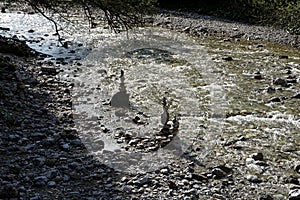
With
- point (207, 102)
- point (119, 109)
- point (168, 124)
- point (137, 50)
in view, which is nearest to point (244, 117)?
point (207, 102)

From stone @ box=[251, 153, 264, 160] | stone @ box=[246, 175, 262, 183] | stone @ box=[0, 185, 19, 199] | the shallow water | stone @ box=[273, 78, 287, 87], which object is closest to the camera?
stone @ box=[0, 185, 19, 199]

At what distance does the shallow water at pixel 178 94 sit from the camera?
23.1 feet

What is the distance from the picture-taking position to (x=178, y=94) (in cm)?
995

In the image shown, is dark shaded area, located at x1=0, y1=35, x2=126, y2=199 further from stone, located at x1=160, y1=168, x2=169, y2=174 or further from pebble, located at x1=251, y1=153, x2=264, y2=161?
pebble, located at x1=251, y1=153, x2=264, y2=161

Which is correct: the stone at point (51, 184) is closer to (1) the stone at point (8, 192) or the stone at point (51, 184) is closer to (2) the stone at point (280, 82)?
(1) the stone at point (8, 192)

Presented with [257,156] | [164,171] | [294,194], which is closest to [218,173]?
[164,171]

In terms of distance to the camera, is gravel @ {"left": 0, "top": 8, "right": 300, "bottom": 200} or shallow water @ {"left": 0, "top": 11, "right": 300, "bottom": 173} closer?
gravel @ {"left": 0, "top": 8, "right": 300, "bottom": 200}

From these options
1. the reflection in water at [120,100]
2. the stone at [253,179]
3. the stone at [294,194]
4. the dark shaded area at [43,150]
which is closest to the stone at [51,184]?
the dark shaded area at [43,150]

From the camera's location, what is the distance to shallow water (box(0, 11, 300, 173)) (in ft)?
23.1

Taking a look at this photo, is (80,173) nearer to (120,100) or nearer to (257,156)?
(257,156)

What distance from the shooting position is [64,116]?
8.15 metres

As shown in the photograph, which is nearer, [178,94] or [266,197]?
[266,197]

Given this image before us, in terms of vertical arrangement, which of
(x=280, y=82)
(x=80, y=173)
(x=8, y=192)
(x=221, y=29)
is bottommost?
(x=80, y=173)

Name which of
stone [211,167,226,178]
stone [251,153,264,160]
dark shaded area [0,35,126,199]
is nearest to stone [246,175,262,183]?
stone [211,167,226,178]
